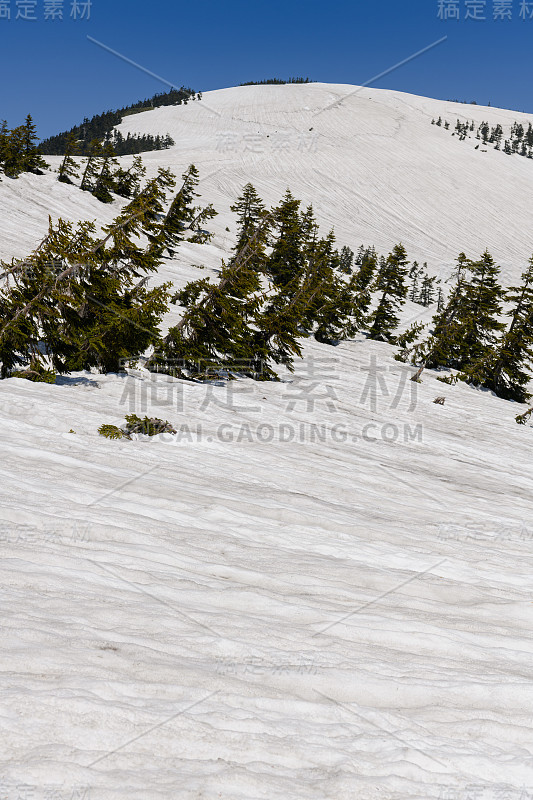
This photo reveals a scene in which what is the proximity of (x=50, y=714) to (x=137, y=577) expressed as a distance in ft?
8.18

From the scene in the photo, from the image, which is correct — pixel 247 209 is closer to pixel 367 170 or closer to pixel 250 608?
pixel 250 608

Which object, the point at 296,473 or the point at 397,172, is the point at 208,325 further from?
the point at 397,172

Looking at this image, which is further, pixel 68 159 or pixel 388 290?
pixel 68 159

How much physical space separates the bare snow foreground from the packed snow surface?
22mm

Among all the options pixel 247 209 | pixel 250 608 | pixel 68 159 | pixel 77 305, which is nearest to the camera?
pixel 250 608

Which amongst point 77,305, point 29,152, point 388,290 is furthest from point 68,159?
point 77,305

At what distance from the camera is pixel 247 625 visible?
17.9 feet

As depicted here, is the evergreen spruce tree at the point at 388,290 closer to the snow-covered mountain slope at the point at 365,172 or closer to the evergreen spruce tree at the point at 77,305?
the snow-covered mountain slope at the point at 365,172

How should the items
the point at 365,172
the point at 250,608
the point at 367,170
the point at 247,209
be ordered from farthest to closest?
the point at 367,170
the point at 365,172
the point at 247,209
the point at 250,608

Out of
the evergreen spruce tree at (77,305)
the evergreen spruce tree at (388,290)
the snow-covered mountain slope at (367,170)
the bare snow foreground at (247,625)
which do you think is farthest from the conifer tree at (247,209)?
the bare snow foreground at (247,625)

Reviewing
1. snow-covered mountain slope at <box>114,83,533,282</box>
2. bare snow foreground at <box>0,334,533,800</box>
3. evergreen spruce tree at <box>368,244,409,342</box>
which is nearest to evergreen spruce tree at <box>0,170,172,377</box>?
bare snow foreground at <box>0,334,533,800</box>

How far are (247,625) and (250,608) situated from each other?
489 mm

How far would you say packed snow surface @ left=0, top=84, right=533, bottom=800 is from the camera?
3.64 m

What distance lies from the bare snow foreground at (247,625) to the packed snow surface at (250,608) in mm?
22
